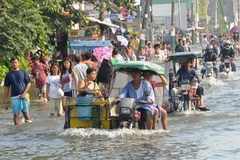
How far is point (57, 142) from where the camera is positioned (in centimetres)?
1419

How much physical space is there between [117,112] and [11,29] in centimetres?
1300

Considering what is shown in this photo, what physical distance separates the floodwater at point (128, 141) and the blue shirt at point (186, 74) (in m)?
0.95

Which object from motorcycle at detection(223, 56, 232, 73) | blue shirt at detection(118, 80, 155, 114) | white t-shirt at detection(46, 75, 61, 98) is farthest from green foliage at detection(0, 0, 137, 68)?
blue shirt at detection(118, 80, 155, 114)

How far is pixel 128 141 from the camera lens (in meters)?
13.9

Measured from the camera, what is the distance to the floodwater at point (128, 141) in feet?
41.8

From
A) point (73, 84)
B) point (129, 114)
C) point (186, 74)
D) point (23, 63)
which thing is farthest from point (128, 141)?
point (23, 63)

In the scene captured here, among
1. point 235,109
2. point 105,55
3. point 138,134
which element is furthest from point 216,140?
point 105,55

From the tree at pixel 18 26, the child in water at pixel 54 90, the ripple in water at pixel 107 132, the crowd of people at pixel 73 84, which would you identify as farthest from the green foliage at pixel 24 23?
the ripple in water at pixel 107 132

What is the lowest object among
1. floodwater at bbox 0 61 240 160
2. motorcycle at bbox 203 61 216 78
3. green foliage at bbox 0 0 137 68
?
floodwater at bbox 0 61 240 160

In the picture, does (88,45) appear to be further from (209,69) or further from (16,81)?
(16,81)

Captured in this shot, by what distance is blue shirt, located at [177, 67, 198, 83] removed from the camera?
19000mm

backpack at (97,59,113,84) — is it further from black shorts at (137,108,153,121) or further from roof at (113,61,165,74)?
black shorts at (137,108,153,121)

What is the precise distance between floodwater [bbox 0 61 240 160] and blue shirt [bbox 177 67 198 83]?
0.95 meters

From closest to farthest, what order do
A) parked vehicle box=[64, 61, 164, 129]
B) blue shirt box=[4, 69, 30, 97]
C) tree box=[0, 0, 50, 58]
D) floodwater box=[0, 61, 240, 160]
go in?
floodwater box=[0, 61, 240, 160] < parked vehicle box=[64, 61, 164, 129] < blue shirt box=[4, 69, 30, 97] < tree box=[0, 0, 50, 58]
